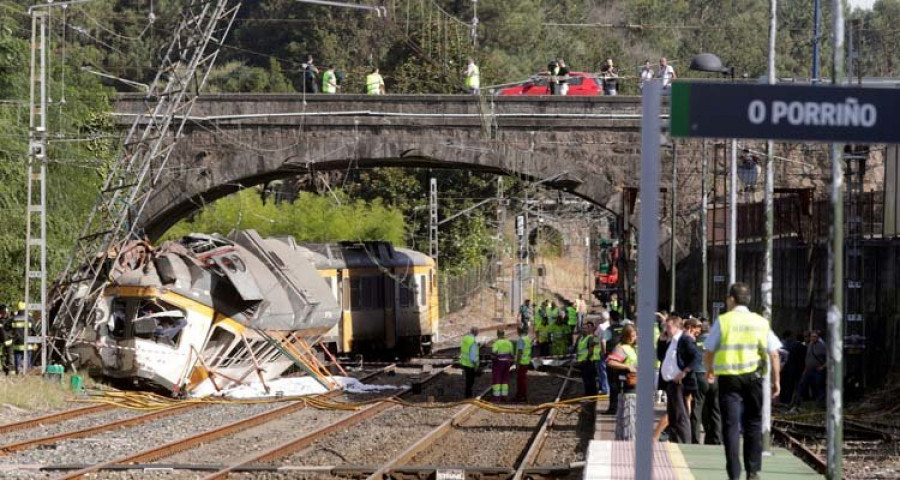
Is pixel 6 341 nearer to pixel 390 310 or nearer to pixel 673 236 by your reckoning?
pixel 390 310

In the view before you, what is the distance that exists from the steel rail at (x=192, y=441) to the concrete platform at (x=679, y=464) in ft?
16.9

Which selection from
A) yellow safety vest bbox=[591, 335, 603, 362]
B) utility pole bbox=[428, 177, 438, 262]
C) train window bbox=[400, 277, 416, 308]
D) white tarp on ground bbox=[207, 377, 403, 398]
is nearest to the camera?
yellow safety vest bbox=[591, 335, 603, 362]

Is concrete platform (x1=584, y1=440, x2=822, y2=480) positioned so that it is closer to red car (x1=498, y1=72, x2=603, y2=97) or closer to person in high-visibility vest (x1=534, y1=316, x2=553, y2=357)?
person in high-visibility vest (x1=534, y1=316, x2=553, y2=357)

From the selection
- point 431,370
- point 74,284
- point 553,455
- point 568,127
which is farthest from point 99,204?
point 553,455

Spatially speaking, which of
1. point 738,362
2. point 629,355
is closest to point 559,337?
point 629,355

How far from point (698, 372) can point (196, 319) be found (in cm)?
1388

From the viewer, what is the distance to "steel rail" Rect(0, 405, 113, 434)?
853 inches

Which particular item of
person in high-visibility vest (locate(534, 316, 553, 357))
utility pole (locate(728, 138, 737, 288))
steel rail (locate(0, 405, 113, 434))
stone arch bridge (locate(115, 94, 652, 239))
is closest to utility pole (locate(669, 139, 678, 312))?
stone arch bridge (locate(115, 94, 652, 239))

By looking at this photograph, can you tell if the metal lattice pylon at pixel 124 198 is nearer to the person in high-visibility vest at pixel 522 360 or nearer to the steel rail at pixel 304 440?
the steel rail at pixel 304 440

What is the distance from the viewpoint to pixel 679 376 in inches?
647

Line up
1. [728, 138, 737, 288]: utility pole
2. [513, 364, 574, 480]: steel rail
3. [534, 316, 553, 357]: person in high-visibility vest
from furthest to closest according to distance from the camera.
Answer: [534, 316, 553, 357]: person in high-visibility vest, [728, 138, 737, 288]: utility pole, [513, 364, 574, 480]: steel rail

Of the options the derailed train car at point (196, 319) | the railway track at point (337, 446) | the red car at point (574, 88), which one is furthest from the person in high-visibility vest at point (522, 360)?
the red car at point (574, 88)

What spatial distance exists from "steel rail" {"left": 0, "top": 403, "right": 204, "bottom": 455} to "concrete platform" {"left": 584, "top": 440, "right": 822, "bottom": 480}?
7.24 metres

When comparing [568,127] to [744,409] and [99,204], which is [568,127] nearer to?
[99,204]
